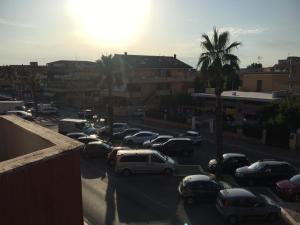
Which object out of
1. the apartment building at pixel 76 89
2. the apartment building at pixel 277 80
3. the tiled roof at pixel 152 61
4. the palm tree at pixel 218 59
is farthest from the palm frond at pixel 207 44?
the apartment building at pixel 76 89

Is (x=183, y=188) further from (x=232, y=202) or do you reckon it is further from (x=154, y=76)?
(x=154, y=76)

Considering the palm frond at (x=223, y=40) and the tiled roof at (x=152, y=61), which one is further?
the tiled roof at (x=152, y=61)

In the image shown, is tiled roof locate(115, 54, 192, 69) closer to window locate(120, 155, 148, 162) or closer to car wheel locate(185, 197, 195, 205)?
window locate(120, 155, 148, 162)

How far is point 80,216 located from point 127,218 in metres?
9.79

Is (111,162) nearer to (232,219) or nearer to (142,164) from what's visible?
A: (142,164)

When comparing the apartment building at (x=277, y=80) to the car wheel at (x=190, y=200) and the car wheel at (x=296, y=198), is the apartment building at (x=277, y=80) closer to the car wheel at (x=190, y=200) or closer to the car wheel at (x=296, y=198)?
the car wheel at (x=296, y=198)

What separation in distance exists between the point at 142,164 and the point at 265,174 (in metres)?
8.09

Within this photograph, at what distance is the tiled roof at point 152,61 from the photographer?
7162 cm

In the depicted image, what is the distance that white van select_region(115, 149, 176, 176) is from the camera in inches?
1014

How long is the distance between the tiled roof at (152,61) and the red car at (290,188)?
50.8 metres

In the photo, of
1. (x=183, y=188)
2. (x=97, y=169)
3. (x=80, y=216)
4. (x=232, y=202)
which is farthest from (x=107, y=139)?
(x=80, y=216)

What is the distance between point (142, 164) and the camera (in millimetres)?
25703

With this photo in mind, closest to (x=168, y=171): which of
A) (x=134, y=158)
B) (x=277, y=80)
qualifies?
(x=134, y=158)

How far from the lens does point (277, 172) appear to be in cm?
2358
